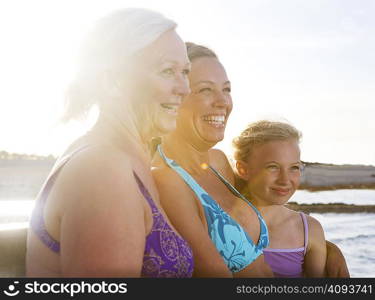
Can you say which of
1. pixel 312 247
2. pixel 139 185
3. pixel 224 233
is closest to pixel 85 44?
pixel 139 185

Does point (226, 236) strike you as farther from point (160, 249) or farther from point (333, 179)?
point (333, 179)

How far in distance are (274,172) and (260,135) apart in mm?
283

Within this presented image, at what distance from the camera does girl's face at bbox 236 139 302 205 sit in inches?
128

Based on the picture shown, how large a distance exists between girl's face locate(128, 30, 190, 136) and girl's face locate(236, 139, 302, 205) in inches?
52.8

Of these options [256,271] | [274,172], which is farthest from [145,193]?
[274,172]

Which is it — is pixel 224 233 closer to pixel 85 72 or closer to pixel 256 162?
pixel 256 162

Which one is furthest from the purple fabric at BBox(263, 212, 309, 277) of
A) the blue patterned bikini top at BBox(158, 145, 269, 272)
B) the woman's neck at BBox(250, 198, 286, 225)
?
the blue patterned bikini top at BBox(158, 145, 269, 272)

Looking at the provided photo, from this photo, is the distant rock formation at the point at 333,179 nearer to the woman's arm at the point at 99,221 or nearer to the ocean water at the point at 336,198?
the ocean water at the point at 336,198

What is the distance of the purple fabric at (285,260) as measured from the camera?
122 inches

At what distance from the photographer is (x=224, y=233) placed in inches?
101

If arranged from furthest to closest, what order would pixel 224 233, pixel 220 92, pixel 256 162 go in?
1. pixel 256 162
2. pixel 220 92
3. pixel 224 233

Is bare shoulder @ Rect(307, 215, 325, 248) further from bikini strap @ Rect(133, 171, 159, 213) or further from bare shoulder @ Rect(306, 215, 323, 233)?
bikini strap @ Rect(133, 171, 159, 213)

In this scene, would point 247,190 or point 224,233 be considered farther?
point 247,190

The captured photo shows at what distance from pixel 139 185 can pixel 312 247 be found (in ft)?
6.59
